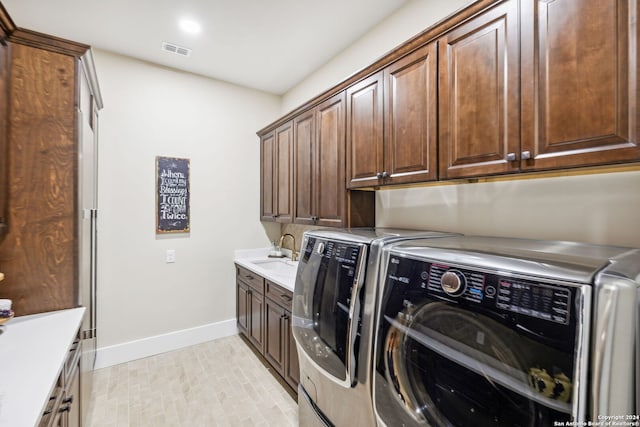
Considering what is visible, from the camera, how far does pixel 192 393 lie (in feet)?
7.94

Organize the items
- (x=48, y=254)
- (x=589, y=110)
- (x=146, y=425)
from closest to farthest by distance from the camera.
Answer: (x=589, y=110) < (x=48, y=254) < (x=146, y=425)

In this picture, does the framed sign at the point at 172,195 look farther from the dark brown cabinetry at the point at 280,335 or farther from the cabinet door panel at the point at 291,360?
the cabinet door panel at the point at 291,360

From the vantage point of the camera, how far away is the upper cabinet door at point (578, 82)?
97 cm

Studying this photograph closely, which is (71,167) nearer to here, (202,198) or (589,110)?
(202,198)

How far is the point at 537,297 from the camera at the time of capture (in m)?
0.80

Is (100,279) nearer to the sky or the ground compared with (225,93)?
nearer to the ground

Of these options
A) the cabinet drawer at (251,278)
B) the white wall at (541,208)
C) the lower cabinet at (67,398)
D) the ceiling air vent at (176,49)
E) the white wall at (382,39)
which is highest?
the ceiling air vent at (176,49)

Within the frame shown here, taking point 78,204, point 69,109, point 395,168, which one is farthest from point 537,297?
point 69,109

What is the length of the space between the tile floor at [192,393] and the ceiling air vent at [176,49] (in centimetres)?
304

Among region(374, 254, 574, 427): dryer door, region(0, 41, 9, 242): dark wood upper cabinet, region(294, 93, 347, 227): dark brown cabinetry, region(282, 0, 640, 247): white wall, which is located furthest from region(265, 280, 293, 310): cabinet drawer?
region(0, 41, 9, 242): dark wood upper cabinet

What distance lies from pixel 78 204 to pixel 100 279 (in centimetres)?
140

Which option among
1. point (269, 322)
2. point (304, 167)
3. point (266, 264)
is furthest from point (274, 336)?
point (304, 167)

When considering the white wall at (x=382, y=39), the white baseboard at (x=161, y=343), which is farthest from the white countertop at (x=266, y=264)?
the white wall at (x=382, y=39)

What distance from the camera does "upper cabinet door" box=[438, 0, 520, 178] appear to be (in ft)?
4.14
